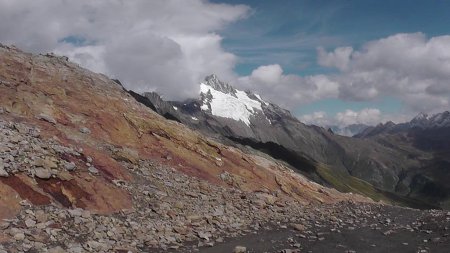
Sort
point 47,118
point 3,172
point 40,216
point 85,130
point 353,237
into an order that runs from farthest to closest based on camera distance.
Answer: point 85,130 → point 47,118 → point 353,237 → point 3,172 → point 40,216

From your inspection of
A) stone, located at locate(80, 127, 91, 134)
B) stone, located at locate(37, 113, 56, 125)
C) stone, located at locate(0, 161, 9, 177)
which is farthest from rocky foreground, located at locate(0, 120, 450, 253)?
stone, located at locate(80, 127, 91, 134)

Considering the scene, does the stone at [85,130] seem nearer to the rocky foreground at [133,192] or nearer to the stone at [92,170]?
the rocky foreground at [133,192]

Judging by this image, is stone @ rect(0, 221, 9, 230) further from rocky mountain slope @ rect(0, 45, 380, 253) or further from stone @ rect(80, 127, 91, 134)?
stone @ rect(80, 127, 91, 134)

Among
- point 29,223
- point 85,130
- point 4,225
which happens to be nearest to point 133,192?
point 85,130

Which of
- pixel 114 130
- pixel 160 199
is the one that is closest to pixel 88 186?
pixel 160 199

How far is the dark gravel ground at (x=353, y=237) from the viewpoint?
3728 cm

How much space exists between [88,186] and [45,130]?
9.46 m

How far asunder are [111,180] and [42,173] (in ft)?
23.7

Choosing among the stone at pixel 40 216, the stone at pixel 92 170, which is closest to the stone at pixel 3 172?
the stone at pixel 40 216

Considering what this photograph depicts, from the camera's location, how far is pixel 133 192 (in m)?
41.4

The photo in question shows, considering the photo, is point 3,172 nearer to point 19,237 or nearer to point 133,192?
point 19,237

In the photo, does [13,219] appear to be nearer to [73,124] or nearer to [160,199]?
[160,199]

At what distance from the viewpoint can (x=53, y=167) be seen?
37250 mm

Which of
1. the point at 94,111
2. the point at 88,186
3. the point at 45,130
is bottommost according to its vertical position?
the point at 88,186
